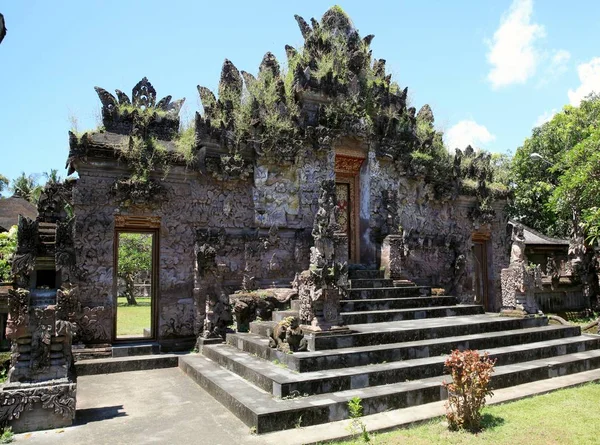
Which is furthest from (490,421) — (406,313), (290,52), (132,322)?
(132,322)

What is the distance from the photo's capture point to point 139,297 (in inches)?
1123

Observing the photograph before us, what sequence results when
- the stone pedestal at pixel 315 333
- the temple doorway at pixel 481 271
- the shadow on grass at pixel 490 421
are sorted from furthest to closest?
the temple doorway at pixel 481 271, the stone pedestal at pixel 315 333, the shadow on grass at pixel 490 421

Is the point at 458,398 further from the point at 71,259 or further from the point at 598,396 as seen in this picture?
the point at 71,259

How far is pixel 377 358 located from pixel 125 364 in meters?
5.42

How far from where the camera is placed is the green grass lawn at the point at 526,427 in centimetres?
521

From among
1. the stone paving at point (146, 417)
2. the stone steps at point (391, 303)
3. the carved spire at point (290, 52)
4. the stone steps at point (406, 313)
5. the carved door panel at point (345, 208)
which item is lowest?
the stone paving at point (146, 417)

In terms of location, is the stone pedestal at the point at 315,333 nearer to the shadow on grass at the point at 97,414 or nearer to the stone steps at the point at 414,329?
the stone steps at the point at 414,329

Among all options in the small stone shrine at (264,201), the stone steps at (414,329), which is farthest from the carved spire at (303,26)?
the stone steps at (414,329)

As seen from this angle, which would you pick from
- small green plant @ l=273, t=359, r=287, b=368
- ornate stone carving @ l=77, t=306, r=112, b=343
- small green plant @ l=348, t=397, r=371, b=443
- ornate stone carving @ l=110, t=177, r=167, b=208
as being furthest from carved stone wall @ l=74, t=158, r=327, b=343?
small green plant @ l=348, t=397, r=371, b=443

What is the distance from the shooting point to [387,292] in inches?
433

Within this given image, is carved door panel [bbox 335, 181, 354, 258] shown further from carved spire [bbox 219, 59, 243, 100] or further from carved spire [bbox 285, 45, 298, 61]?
carved spire [bbox 285, 45, 298, 61]

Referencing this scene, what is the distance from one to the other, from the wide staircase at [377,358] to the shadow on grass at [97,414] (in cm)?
149

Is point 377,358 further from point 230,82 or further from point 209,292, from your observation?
point 230,82

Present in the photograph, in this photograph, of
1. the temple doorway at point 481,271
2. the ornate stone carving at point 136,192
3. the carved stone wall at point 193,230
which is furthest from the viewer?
the temple doorway at point 481,271
